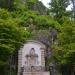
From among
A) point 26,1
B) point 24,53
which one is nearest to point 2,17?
point 24,53

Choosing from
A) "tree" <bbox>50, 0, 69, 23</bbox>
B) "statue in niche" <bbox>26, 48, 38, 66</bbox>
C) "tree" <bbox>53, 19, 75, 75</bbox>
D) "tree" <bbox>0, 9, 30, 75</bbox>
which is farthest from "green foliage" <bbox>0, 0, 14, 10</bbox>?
"tree" <bbox>53, 19, 75, 75</bbox>

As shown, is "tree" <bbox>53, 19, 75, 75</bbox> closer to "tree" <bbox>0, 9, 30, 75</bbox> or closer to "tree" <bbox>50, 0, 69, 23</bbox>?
"tree" <bbox>0, 9, 30, 75</bbox>

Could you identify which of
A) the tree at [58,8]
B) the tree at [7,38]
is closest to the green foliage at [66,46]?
the tree at [7,38]

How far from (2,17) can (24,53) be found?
23.0 feet

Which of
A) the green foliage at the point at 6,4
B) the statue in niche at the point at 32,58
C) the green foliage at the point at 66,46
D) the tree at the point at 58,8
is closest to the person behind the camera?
the green foliage at the point at 66,46

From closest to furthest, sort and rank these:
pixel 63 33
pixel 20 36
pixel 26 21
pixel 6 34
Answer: pixel 6 34, pixel 20 36, pixel 63 33, pixel 26 21

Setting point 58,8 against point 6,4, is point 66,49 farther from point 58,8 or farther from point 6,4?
point 58,8

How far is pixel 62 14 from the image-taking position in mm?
49562

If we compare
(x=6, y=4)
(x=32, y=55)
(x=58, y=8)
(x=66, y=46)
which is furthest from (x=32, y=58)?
(x=58, y=8)

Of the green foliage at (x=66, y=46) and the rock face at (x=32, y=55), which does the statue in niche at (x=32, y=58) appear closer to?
the rock face at (x=32, y=55)

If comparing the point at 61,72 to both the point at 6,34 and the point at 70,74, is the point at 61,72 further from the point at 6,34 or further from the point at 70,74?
the point at 6,34

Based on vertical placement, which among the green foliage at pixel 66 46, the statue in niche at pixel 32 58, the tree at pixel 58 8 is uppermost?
the tree at pixel 58 8

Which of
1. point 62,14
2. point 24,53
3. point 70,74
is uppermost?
point 62,14

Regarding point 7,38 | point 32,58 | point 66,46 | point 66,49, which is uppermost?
point 7,38
